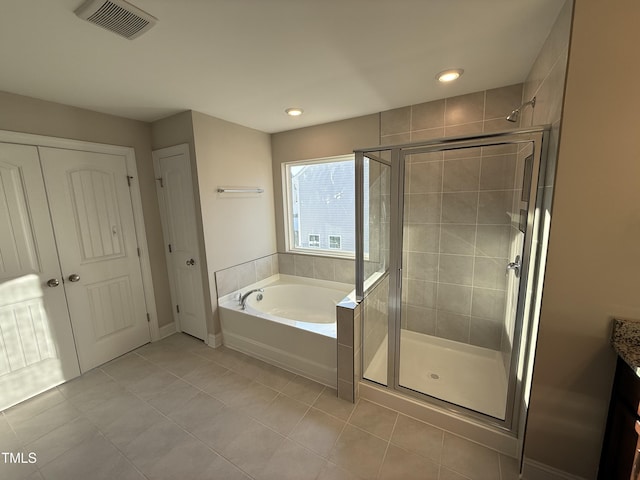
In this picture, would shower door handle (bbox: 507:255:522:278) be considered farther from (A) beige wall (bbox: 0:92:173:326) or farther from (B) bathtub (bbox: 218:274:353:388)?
(A) beige wall (bbox: 0:92:173:326)

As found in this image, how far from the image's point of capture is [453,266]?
7.90 feet

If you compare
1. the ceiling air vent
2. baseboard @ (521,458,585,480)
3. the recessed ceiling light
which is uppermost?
the recessed ceiling light

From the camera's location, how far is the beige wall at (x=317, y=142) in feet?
8.67

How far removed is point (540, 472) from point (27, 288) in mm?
3631

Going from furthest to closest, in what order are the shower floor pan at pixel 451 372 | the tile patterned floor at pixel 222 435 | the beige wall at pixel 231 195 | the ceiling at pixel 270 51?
the beige wall at pixel 231 195 → the shower floor pan at pixel 451 372 → the tile patterned floor at pixel 222 435 → the ceiling at pixel 270 51

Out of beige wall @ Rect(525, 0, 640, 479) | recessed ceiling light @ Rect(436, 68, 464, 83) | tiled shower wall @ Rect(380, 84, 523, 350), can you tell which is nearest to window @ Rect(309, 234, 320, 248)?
tiled shower wall @ Rect(380, 84, 523, 350)

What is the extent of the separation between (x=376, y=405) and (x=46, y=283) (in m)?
2.84

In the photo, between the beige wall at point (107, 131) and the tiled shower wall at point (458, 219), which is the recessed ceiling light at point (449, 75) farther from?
the beige wall at point (107, 131)

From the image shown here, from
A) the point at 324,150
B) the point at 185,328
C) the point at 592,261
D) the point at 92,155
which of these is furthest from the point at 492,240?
the point at 92,155

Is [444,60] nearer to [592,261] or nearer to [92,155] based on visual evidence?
[592,261]

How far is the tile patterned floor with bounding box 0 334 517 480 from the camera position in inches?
56.2

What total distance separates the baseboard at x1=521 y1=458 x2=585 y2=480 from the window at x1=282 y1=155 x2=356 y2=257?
2100 millimetres

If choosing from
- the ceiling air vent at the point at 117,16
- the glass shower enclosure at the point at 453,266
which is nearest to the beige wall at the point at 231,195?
the ceiling air vent at the point at 117,16

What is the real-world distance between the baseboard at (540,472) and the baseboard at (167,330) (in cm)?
328
